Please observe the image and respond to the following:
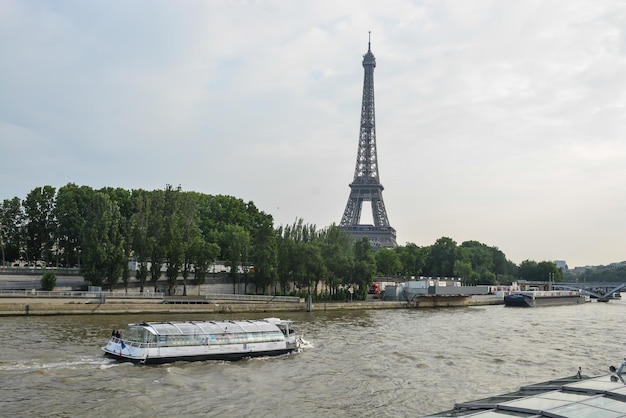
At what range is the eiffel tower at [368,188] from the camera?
550ft

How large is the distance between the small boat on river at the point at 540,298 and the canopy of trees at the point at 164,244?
33393 millimetres

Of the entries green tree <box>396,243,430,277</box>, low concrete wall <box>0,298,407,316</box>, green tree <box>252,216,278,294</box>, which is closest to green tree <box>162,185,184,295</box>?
low concrete wall <box>0,298,407,316</box>

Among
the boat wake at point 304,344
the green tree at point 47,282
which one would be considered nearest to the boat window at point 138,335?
the boat wake at point 304,344

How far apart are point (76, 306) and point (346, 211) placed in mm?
123238

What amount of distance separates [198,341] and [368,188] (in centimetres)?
14259

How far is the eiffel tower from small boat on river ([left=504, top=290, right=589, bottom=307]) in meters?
49.6

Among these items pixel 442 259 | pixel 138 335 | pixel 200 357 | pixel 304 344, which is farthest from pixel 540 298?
pixel 138 335

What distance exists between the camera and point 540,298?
385ft

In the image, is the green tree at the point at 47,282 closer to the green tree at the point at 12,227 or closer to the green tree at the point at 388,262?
the green tree at the point at 12,227

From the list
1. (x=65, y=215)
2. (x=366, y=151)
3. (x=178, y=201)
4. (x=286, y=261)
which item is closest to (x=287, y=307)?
(x=286, y=261)

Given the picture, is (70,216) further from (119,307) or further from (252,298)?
(252,298)

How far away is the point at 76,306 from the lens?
56.9 m

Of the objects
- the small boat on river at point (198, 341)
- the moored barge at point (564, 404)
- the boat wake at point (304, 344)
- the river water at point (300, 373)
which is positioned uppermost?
the moored barge at point (564, 404)

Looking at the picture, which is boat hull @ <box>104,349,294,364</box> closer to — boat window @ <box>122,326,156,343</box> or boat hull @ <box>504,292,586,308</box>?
boat window @ <box>122,326,156,343</box>
